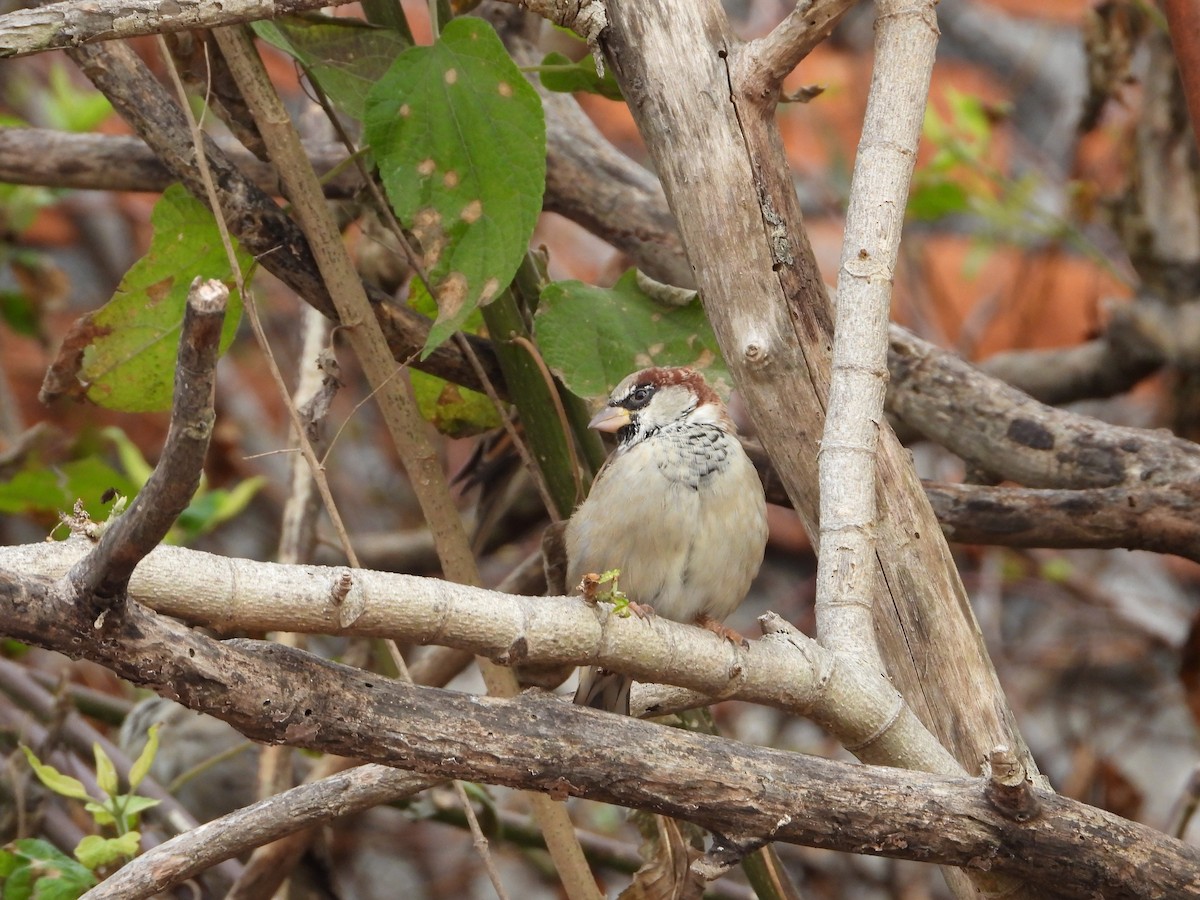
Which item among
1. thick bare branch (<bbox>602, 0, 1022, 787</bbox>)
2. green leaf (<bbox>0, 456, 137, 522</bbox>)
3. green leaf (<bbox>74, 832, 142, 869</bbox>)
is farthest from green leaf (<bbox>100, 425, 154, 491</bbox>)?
thick bare branch (<bbox>602, 0, 1022, 787</bbox>)

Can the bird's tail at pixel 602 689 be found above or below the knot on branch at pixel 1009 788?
above

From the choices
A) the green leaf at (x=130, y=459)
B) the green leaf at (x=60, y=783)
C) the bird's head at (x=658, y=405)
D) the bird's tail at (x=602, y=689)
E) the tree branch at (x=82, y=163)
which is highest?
the tree branch at (x=82, y=163)

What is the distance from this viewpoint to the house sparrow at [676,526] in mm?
2180

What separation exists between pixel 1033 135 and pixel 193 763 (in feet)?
23.0

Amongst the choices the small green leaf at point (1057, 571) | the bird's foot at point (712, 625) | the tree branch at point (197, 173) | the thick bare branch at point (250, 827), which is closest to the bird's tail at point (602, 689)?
the bird's foot at point (712, 625)

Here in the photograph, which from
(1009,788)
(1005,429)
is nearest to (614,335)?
(1005,429)

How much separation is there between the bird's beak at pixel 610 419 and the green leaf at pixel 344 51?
66cm

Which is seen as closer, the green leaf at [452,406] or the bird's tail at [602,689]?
the bird's tail at [602,689]

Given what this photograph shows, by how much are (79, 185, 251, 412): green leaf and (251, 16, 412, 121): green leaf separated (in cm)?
31

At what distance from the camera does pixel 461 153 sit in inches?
81.4

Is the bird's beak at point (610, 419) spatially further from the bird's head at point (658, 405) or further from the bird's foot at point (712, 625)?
the bird's foot at point (712, 625)

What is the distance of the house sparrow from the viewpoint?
218cm

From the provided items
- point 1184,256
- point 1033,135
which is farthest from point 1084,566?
point 1033,135

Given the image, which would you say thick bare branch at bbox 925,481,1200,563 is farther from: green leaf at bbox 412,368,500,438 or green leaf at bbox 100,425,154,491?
green leaf at bbox 100,425,154,491
